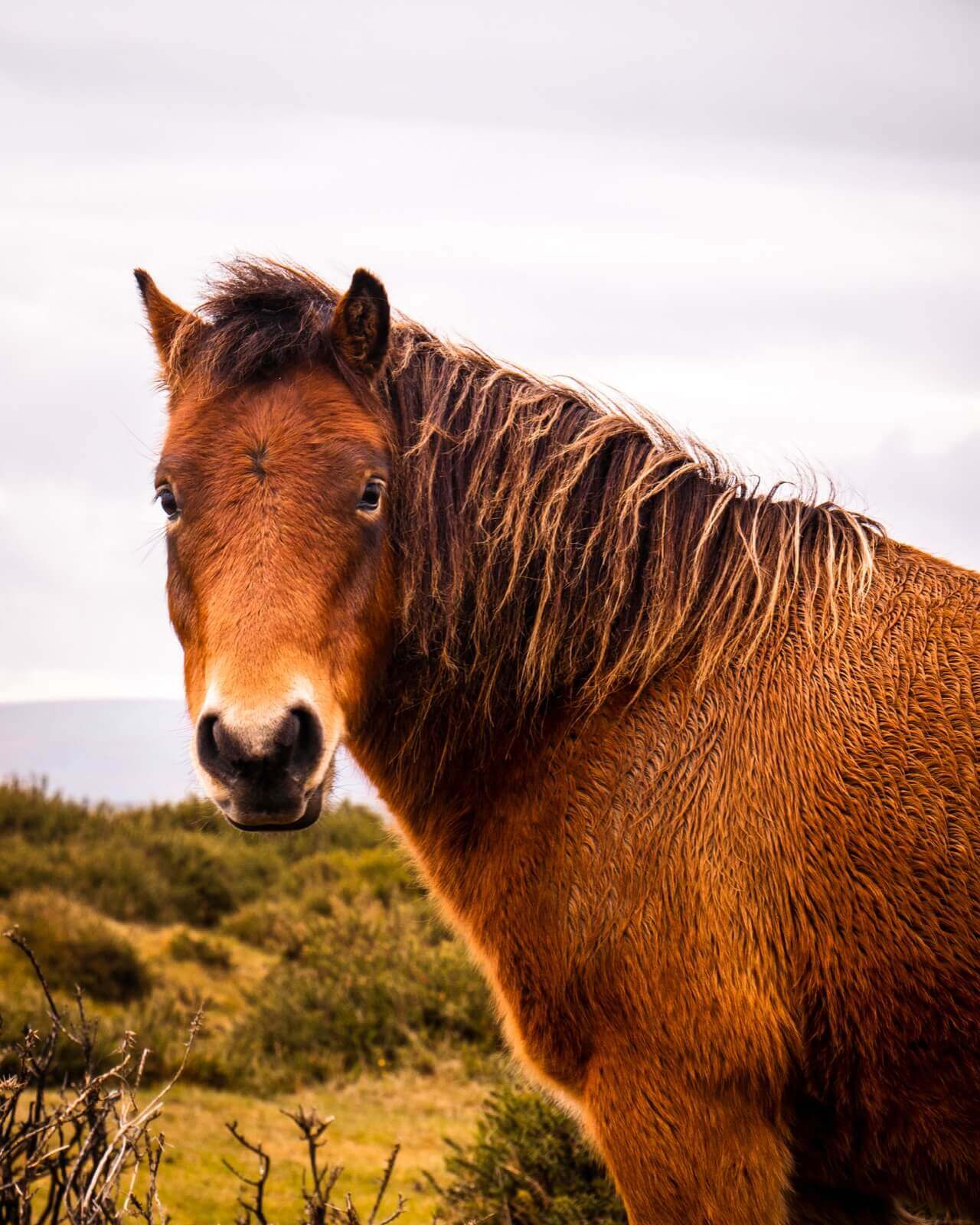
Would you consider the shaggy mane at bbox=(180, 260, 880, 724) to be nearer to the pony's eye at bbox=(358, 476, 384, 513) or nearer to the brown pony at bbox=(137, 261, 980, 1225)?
the brown pony at bbox=(137, 261, 980, 1225)

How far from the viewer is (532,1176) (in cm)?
554

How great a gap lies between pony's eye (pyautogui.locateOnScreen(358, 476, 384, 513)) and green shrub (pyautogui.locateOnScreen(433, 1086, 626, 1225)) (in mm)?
3876

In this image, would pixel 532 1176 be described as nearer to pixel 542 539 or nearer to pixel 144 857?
pixel 542 539

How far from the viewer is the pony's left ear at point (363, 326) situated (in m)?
2.97

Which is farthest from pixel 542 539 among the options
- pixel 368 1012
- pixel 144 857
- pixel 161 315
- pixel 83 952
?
pixel 144 857

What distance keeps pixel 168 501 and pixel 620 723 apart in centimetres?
144

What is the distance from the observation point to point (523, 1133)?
18.7 feet

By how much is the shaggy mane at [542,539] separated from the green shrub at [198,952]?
9299mm

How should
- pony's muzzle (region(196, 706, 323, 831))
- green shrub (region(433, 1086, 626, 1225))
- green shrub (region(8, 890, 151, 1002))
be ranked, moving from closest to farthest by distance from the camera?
pony's muzzle (region(196, 706, 323, 831)) < green shrub (region(433, 1086, 626, 1225)) < green shrub (region(8, 890, 151, 1002))

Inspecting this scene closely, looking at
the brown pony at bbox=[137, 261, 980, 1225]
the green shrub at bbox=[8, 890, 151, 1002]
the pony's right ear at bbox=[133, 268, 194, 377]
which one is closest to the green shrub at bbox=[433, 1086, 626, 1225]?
the brown pony at bbox=[137, 261, 980, 1225]

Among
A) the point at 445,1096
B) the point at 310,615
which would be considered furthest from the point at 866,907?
the point at 445,1096

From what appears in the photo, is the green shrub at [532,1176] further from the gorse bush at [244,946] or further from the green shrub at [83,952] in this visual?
the green shrub at [83,952]

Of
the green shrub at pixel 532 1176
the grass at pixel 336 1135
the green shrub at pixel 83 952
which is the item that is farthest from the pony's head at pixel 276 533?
the green shrub at pixel 83 952

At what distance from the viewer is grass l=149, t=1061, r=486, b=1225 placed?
5.94 m
